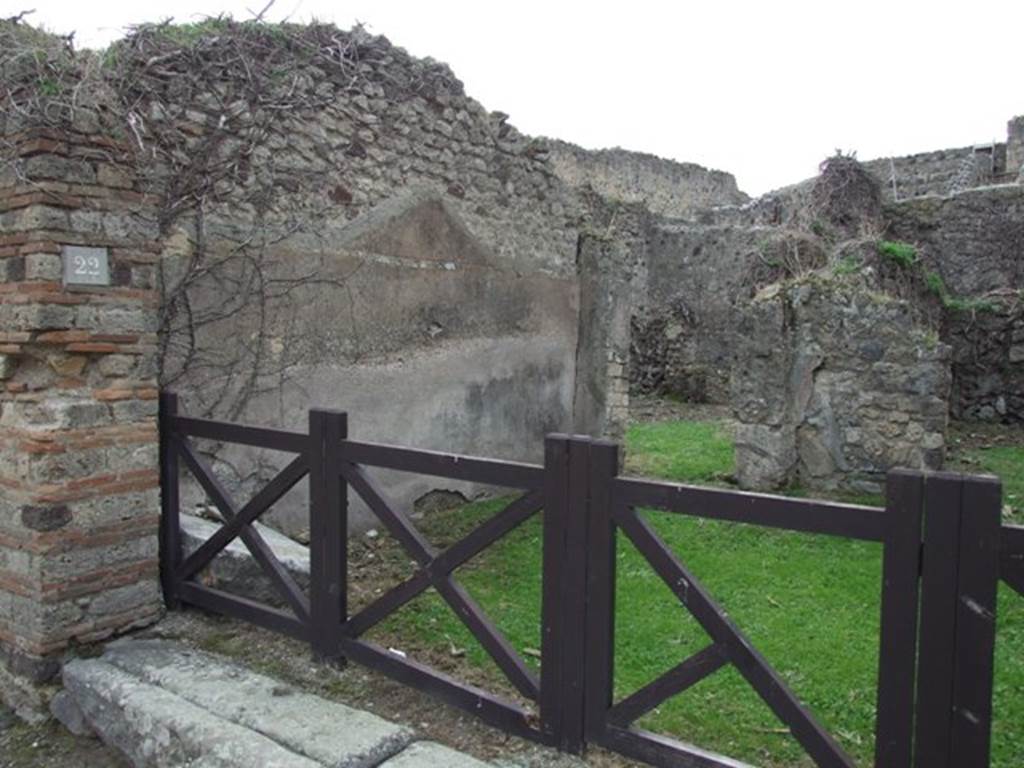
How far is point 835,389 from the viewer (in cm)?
743

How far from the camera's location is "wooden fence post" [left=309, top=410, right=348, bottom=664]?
3.35 m

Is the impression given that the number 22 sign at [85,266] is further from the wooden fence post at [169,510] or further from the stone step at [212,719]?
the stone step at [212,719]

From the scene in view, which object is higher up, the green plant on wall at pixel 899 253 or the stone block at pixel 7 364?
the green plant on wall at pixel 899 253

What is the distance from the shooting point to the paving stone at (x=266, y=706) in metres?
2.76

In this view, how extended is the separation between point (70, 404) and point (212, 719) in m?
1.50

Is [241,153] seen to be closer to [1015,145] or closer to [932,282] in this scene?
[932,282]

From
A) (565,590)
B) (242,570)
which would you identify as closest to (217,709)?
(242,570)

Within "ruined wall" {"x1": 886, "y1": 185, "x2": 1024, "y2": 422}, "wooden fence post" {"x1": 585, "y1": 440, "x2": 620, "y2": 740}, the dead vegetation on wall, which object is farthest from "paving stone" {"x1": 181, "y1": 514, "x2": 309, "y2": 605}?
"ruined wall" {"x1": 886, "y1": 185, "x2": 1024, "y2": 422}

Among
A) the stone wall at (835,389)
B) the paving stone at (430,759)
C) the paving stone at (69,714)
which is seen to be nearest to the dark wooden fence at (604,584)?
the paving stone at (430,759)

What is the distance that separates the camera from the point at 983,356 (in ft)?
36.0

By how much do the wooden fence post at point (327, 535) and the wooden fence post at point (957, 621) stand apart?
7.04ft

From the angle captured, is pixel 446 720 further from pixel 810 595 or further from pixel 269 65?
pixel 269 65

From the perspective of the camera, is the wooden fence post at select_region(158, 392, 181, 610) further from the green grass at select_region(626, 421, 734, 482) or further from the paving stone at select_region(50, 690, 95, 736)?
the green grass at select_region(626, 421, 734, 482)

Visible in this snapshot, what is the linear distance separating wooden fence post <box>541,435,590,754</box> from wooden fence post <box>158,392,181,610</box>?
219 cm
